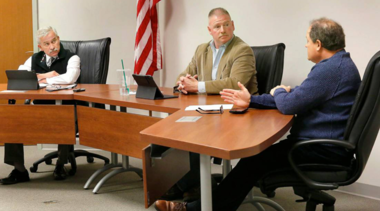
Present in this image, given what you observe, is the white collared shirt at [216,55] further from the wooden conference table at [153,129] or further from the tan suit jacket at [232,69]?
the wooden conference table at [153,129]

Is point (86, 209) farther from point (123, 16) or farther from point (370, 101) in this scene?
point (123, 16)

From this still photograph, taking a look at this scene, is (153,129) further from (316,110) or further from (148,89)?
(148,89)

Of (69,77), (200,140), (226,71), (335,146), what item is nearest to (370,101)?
(335,146)

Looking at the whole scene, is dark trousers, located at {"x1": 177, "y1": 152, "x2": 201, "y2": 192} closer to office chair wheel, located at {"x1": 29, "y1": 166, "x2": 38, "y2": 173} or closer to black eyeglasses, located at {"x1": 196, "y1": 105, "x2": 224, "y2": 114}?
black eyeglasses, located at {"x1": 196, "y1": 105, "x2": 224, "y2": 114}

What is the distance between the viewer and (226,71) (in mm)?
2846

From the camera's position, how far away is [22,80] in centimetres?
310

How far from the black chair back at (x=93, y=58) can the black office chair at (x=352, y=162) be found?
2.07 metres

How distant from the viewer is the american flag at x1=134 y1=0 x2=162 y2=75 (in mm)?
4070

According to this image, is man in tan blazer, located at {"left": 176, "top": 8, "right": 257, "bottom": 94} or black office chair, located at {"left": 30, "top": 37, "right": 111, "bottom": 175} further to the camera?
black office chair, located at {"left": 30, "top": 37, "right": 111, "bottom": 175}

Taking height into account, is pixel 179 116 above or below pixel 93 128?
above

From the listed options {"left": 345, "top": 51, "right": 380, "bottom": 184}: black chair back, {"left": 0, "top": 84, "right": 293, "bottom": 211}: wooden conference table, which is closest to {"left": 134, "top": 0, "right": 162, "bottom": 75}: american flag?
{"left": 0, "top": 84, "right": 293, "bottom": 211}: wooden conference table

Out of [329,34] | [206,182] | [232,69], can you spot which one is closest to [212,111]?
[206,182]

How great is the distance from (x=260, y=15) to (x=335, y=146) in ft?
6.30

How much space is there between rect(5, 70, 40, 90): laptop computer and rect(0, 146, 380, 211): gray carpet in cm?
77
